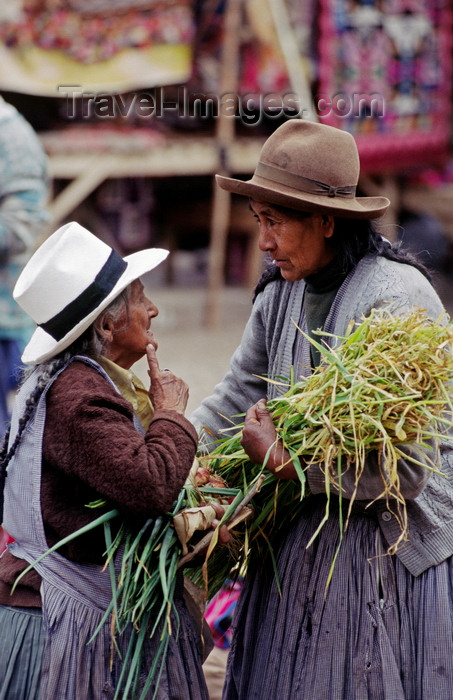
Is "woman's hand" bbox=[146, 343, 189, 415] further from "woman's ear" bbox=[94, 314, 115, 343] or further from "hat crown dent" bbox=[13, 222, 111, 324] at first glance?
"hat crown dent" bbox=[13, 222, 111, 324]

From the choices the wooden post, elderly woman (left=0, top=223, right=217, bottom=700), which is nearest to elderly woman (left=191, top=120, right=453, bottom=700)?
elderly woman (left=0, top=223, right=217, bottom=700)

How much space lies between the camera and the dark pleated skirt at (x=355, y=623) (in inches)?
96.5

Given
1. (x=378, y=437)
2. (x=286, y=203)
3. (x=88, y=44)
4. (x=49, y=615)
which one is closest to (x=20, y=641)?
(x=49, y=615)

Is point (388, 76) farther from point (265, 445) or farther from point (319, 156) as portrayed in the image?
point (265, 445)

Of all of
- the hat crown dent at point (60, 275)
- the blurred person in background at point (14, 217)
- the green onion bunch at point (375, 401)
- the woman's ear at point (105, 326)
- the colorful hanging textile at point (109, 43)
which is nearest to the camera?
the green onion bunch at point (375, 401)

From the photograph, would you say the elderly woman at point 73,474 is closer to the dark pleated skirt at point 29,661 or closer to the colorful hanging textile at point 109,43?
the dark pleated skirt at point 29,661

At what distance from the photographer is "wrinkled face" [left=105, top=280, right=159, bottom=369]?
8.17 ft

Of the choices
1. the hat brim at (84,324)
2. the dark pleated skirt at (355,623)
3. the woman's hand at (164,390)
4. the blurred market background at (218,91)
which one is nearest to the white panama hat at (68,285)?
the hat brim at (84,324)

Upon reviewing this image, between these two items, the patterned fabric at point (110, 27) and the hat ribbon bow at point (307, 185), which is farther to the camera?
the patterned fabric at point (110, 27)

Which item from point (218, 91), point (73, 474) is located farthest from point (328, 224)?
point (218, 91)

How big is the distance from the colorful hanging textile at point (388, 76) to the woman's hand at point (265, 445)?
7.48 m

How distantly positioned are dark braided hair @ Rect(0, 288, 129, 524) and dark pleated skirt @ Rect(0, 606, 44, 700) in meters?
0.34

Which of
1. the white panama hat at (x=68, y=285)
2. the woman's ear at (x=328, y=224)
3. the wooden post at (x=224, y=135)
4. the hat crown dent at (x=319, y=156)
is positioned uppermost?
the hat crown dent at (x=319, y=156)

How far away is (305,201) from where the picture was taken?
2.49 meters
